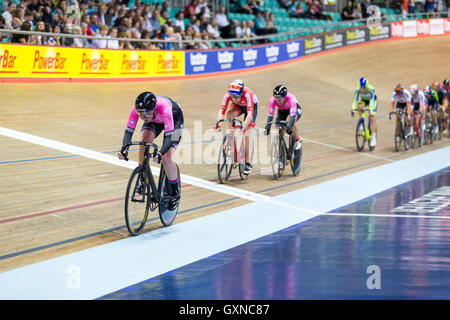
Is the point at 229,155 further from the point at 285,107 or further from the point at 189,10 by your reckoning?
the point at 189,10

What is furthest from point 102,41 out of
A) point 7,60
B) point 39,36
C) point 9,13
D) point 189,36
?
point 189,36

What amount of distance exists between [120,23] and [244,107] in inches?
292

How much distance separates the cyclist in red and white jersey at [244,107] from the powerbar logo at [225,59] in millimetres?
10014

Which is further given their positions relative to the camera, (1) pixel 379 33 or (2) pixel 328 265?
(1) pixel 379 33

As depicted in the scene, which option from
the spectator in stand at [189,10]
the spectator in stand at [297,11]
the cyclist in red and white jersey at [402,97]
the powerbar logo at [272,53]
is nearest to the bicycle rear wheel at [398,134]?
the cyclist in red and white jersey at [402,97]

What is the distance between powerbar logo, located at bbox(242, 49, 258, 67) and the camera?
1910 centimetres

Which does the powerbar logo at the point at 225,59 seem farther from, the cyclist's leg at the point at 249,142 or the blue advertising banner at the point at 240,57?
the cyclist's leg at the point at 249,142

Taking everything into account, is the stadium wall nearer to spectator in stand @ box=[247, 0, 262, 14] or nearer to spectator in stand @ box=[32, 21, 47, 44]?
spectator in stand @ box=[32, 21, 47, 44]

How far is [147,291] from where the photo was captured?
12.2ft

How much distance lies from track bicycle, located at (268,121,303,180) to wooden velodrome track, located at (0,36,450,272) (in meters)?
0.17

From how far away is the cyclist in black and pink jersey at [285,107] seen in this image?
8.02 metres

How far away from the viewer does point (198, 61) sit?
17.0 metres
